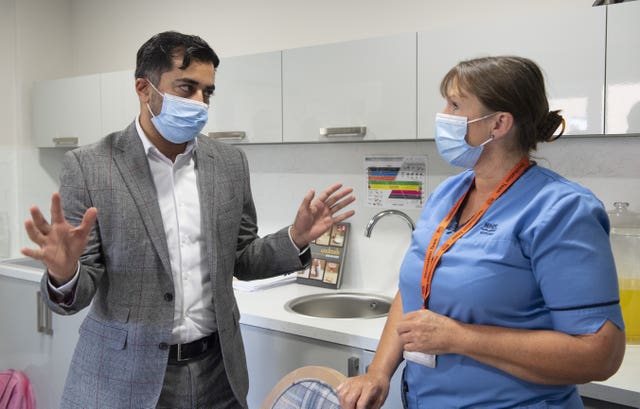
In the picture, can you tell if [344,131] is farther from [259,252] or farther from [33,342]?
[33,342]

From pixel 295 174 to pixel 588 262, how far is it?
1903mm

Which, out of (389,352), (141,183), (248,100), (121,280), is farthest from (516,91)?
(248,100)

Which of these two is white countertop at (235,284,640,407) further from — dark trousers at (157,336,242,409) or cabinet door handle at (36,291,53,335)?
cabinet door handle at (36,291,53,335)

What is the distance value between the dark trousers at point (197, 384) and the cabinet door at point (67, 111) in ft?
6.34

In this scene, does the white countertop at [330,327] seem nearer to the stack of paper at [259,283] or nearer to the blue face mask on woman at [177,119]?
the stack of paper at [259,283]

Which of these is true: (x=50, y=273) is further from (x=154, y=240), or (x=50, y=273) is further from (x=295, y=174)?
(x=295, y=174)

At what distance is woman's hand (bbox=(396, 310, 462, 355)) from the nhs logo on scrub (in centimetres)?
20

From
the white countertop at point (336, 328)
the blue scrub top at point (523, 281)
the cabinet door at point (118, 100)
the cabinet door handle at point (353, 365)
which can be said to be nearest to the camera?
the blue scrub top at point (523, 281)

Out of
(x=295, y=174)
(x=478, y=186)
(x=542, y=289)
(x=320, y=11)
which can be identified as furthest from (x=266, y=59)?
(x=542, y=289)

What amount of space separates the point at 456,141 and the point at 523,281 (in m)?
0.37

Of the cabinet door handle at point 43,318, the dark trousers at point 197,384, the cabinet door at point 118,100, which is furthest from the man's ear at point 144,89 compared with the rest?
the cabinet door handle at point 43,318

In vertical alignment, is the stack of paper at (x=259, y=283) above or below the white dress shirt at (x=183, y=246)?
below

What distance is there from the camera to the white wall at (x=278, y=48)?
2.09 m

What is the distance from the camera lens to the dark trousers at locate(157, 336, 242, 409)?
143 centimetres
